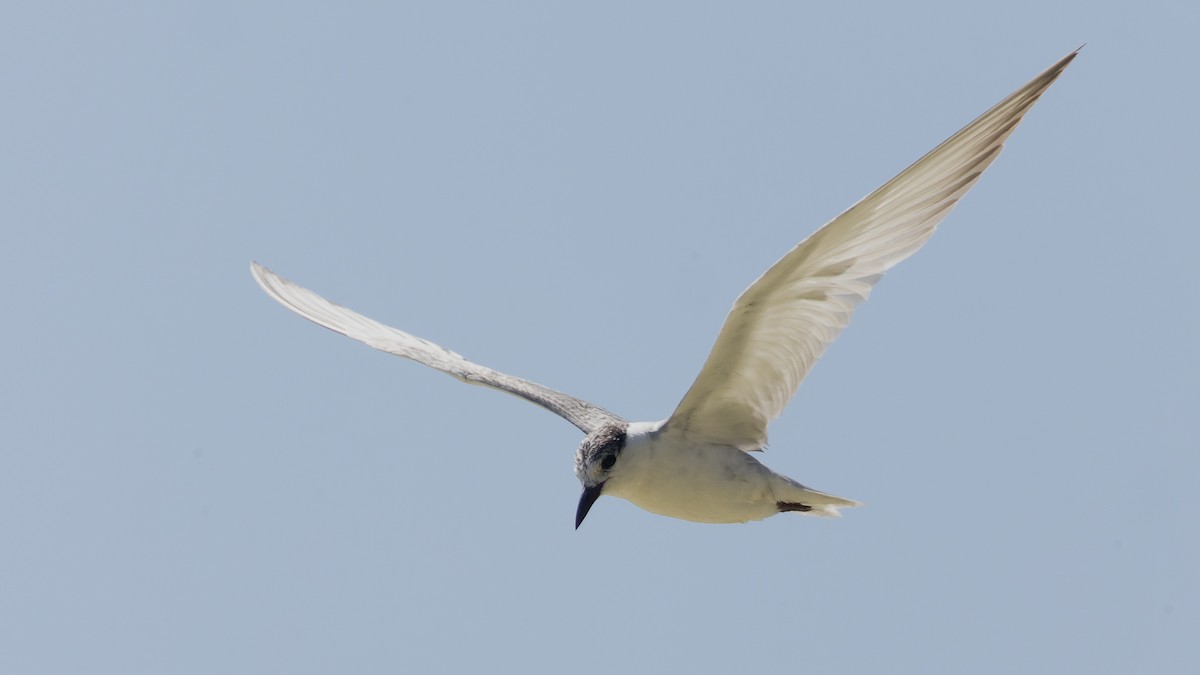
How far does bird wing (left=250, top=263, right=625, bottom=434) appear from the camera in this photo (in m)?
12.7

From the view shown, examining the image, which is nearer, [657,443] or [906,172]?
[906,172]

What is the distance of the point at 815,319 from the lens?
35.2 feet

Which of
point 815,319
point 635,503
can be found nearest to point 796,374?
point 815,319

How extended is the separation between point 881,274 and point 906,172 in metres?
1.05

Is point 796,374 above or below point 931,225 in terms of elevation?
below

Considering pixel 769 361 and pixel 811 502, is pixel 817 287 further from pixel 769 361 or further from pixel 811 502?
pixel 811 502

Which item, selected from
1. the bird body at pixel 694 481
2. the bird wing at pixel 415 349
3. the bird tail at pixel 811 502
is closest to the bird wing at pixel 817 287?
the bird body at pixel 694 481

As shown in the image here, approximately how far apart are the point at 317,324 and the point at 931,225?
6519 millimetres

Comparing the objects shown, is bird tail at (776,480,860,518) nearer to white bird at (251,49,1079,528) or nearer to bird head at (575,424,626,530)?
white bird at (251,49,1079,528)

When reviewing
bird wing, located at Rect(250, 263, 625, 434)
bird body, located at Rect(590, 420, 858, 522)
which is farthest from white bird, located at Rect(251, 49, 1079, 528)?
bird wing, located at Rect(250, 263, 625, 434)

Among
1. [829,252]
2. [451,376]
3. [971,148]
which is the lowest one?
[451,376]

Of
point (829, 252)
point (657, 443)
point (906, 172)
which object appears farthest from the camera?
point (657, 443)

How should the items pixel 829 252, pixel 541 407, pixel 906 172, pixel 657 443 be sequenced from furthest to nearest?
pixel 541 407
pixel 657 443
pixel 829 252
pixel 906 172

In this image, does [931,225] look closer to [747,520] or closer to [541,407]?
[747,520]
